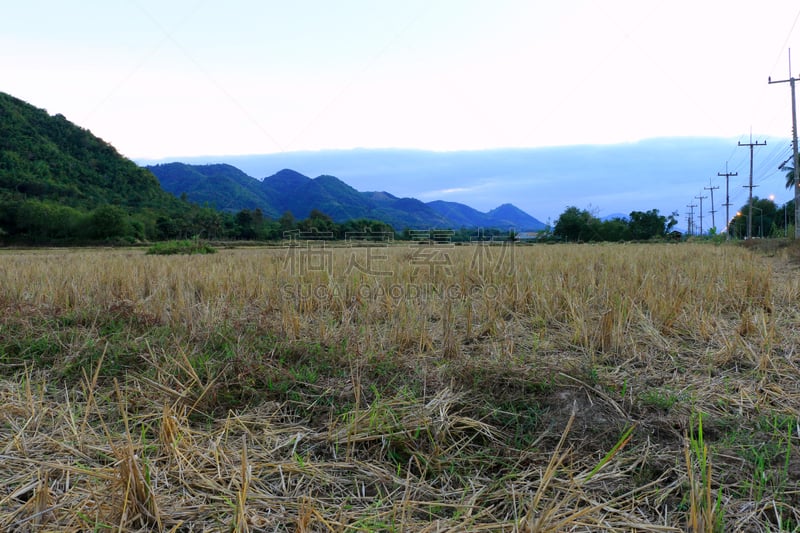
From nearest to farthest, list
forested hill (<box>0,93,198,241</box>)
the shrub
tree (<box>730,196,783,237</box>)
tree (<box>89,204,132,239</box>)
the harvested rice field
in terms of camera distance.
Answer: the harvested rice field < the shrub < tree (<box>89,204,132,239</box>) < forested hill (<box>0,93,198,241</box>) < tree (<box>730,196,783,237</box>)

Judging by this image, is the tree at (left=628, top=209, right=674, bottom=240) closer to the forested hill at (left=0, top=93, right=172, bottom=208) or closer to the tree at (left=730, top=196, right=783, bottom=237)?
the tree at (left=730, top=196, right=783, bottom=237)

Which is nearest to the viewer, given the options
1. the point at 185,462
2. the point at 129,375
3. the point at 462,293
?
the point at 185,462

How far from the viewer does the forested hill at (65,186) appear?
40656 mm

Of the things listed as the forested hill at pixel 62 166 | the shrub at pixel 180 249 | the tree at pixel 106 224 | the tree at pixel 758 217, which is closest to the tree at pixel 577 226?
the tree at pixel 758 217

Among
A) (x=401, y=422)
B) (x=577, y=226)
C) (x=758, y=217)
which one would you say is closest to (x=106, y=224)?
(x=401, y=422)

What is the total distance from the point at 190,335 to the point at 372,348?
52.1 inches

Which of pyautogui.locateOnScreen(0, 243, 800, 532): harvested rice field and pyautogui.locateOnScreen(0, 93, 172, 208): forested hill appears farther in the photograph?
pyautogui.locateOnScreen(0, 93, 172, 208): forested hill

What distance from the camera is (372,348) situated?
230 cm

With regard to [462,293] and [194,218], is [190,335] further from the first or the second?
[194,218]

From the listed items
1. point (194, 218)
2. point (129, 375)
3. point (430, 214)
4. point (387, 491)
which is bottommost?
point (387, 491)

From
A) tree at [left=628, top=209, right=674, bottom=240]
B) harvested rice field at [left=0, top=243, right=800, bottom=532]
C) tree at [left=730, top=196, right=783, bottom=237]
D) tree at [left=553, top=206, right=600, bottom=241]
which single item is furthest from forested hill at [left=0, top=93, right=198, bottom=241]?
tree at [left=730, top=196, right=783, bottom=237]

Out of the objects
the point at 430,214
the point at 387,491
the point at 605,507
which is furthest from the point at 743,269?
the point at 430,214

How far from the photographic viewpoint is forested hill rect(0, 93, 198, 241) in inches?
1601

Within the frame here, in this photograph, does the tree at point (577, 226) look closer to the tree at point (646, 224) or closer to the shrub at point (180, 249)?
the tree at point (646, 224)
